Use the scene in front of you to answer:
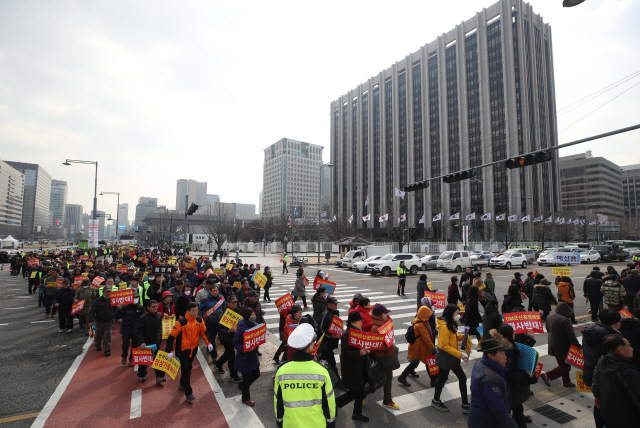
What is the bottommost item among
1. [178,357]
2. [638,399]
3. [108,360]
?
[108,360]

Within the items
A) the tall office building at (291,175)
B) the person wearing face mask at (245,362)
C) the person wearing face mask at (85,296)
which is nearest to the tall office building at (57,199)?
the tall office building at (291,175)

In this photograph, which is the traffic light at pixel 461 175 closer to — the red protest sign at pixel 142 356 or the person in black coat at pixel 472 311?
the person in black coat at pixel 472 311

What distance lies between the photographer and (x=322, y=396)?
3.02 meters

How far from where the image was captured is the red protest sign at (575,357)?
17.5 feet

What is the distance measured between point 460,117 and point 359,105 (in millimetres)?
43986

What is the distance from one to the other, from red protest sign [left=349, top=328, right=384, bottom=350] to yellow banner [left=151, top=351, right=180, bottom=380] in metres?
3.30

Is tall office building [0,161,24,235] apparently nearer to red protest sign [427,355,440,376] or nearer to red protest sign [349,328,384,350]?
red protest sign [349,328,384,350]

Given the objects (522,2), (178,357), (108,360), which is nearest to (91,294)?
(108,360)

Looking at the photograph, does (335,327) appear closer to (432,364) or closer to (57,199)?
(432,364)

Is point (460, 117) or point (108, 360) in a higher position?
point (460, 117)

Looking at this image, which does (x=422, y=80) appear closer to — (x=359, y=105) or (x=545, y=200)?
(x=359, y=105)

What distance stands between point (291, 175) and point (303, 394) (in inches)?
6006

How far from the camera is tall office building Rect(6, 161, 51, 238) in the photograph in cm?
13262

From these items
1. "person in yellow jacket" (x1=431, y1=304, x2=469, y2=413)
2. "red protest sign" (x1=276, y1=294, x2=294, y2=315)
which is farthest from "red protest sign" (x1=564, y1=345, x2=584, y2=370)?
"red protest sign" (x1=276, y1=294, x2=294, y2=315)
